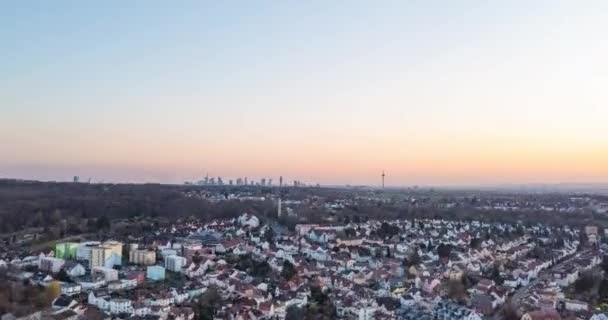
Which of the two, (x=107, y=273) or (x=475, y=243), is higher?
(x=475, y=243)

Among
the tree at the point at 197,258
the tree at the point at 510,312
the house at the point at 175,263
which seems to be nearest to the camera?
the tree at the point at 510,312

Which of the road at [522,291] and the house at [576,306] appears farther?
the road at [522,291]

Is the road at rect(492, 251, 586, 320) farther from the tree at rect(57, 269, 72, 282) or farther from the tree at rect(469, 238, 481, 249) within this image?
the tree at rect(57, 269, 72, 282)

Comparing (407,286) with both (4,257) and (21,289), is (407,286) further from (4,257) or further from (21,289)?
(4,257)

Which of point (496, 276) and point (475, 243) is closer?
point (496, 276)

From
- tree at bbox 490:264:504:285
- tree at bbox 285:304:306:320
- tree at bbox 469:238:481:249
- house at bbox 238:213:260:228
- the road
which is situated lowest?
the road

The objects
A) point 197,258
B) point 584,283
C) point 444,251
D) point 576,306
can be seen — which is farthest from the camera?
point 444,251

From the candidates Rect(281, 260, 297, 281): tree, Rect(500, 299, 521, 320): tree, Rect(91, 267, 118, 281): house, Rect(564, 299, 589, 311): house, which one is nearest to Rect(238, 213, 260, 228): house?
Rect(281, 260, 297, 281): tree

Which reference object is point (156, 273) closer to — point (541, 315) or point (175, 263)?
point (175, 263)

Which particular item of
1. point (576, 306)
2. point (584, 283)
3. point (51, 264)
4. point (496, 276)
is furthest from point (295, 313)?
point (584, 283)

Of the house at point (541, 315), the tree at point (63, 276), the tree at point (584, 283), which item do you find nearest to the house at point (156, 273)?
the tree at point (63, 276)

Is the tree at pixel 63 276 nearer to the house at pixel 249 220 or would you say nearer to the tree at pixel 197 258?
the tree at pixel 197 258

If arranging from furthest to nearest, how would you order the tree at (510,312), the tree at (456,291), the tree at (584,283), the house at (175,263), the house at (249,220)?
1. the house at (249,220)
2. the house at (175,263)
3. the tree at (584,283)
4. the tree at (456,291)
5. the tree at (510,312)
